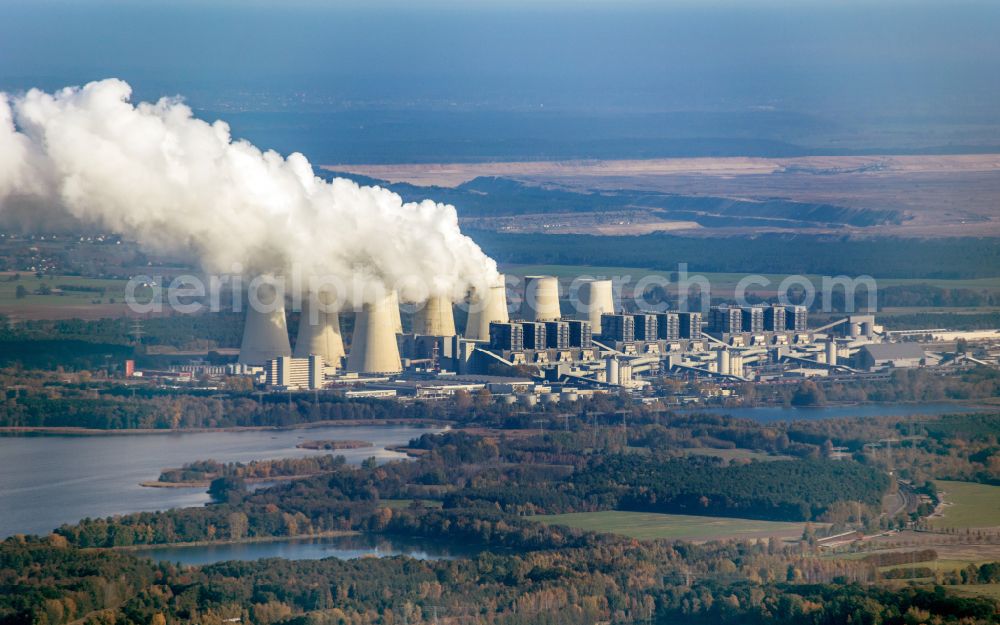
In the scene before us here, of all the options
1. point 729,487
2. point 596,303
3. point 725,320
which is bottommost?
point 729,487

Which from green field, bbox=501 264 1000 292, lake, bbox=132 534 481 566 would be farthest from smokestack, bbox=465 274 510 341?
lake, bbox=132 534 481 566

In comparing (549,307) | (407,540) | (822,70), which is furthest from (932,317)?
(822,70)

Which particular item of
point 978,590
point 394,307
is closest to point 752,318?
point 394,307

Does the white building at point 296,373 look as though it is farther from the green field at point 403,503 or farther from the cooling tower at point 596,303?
the green field at point 403,503

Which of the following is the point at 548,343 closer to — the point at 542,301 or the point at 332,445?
the point at 542,301

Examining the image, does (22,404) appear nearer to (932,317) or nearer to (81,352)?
(81,352)

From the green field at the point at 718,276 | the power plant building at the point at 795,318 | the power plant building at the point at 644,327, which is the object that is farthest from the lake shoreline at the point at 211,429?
the green field at the point at 718,276

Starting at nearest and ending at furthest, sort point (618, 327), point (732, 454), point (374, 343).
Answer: point (732, 454)
point (374, 343)
point (618, 327)
